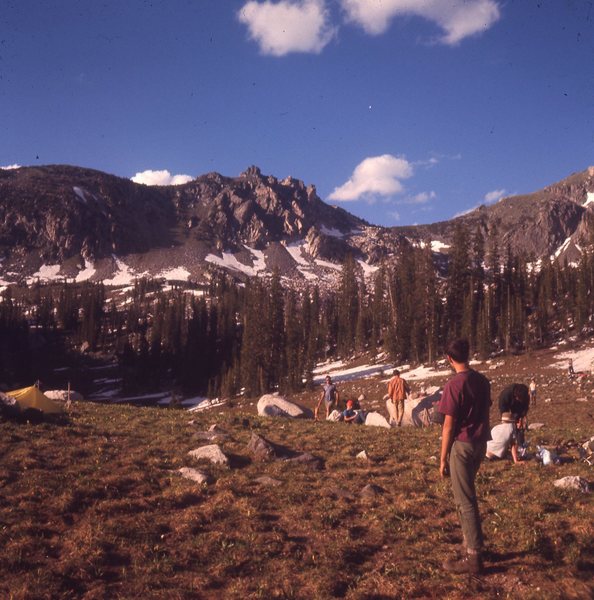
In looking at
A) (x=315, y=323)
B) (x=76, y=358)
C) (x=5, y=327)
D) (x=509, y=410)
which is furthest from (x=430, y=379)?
(x=5, y=327)

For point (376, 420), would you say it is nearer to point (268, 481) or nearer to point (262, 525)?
point (268, 481)

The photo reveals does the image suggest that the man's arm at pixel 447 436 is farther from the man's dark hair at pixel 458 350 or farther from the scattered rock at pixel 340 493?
the scattered rock at pixel 340 493

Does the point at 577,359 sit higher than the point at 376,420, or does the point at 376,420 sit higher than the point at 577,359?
the point at 376,420

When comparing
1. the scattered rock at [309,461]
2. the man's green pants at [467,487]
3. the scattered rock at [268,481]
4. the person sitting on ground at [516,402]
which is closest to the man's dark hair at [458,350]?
the man's green pants at [467,487]

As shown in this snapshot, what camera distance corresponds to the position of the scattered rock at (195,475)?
447 inches

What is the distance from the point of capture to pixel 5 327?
133250mm

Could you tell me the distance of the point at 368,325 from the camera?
359ft

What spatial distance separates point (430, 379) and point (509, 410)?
47251mm

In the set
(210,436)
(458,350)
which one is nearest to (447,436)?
(458,350)

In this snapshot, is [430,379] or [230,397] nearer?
[430,379]

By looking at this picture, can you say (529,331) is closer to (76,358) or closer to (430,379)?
(430,379)

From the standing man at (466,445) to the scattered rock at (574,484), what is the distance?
4.80 metres

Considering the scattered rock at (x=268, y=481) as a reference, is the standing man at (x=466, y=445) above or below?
above

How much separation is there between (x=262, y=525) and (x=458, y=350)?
4.91 meters
